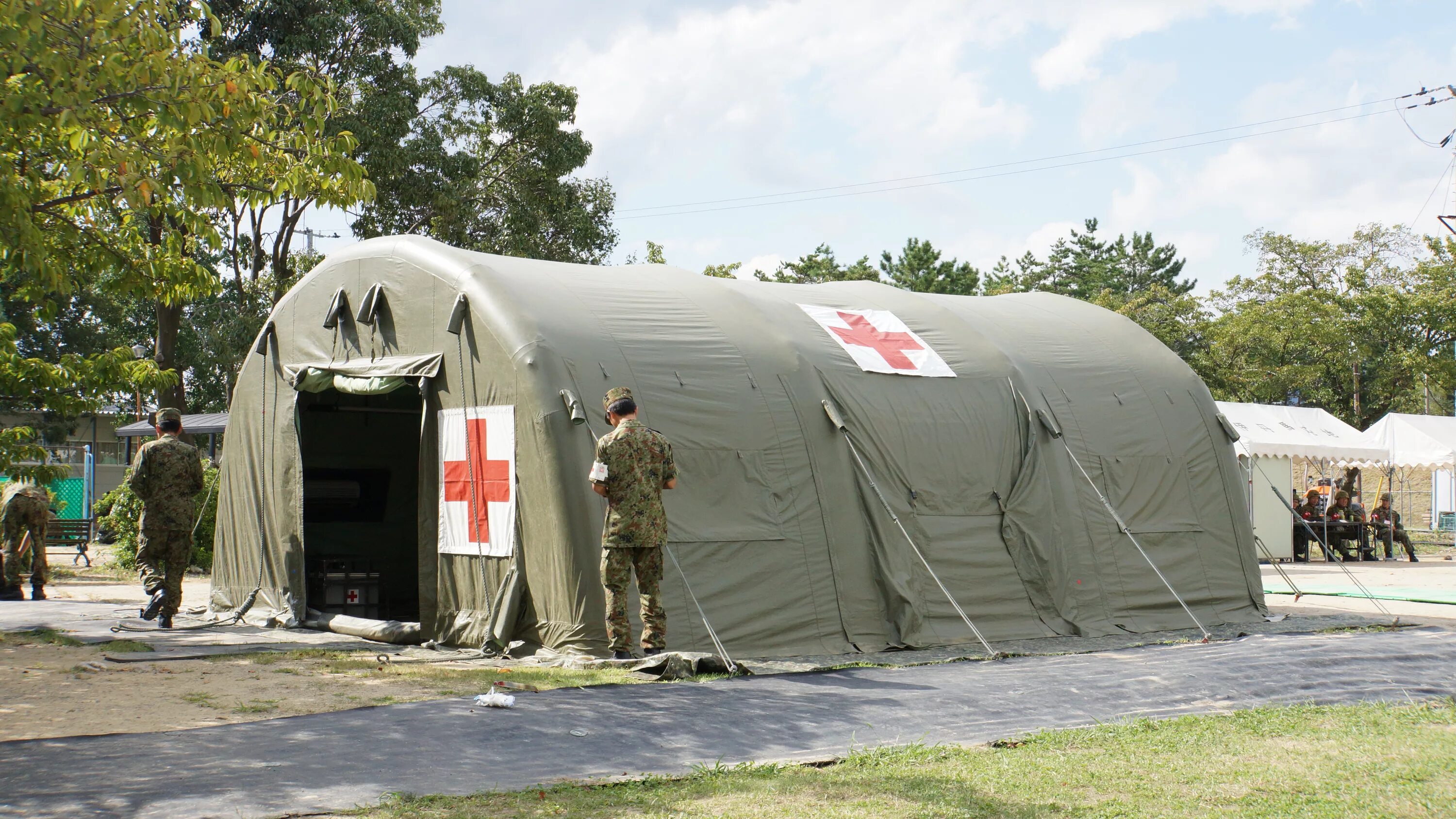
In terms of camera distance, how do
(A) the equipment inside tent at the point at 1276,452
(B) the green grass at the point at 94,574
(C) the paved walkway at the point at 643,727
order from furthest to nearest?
1. (A) the equipment inside tent at the point at 1276,452
2. (B) the green grass at the point at 94,574
3. (C) the paved walkway at the point at 643,727

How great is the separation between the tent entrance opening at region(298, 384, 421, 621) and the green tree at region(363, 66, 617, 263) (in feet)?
37.4

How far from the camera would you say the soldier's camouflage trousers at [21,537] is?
13.9 meters

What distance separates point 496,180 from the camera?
26047 mm

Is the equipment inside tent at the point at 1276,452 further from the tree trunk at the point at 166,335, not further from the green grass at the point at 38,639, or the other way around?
the tree trunk at the point at 166,335

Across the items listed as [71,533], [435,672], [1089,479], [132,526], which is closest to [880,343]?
[1089,479]

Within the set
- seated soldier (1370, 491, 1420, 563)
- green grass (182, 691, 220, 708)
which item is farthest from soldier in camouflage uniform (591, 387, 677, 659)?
seated soldier (1370, 491, 1420, 563)

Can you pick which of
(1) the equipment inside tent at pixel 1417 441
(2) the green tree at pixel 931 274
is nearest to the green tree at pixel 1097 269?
(2) the green tree at pixel 931 274

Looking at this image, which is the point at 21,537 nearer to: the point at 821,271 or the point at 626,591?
the point at 626,591

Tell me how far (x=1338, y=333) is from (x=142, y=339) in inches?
1611

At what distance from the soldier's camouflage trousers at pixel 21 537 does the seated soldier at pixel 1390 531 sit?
2211cm

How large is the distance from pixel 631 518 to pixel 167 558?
5.14 metres

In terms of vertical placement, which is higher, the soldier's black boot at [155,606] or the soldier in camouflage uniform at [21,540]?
the soldier in camouflage uniform at [21,540]

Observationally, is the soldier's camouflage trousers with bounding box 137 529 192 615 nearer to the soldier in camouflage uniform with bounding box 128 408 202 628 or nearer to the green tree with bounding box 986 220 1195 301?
the soldier in camouflage uniform with bounding box 128 408 202 628

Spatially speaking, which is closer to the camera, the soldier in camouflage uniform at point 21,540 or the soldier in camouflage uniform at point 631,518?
the soldier in camouflage uniform at point 631,518
